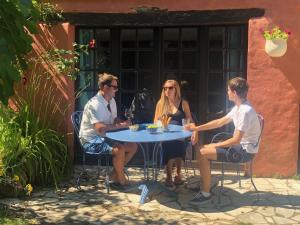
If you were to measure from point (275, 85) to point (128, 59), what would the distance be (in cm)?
224

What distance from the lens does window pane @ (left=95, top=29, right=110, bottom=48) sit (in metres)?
7.45

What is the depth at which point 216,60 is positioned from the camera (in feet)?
23.5

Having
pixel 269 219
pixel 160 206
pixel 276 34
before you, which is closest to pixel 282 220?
pixel 269 219

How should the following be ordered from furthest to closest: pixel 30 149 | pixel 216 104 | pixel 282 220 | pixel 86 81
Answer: pixel 86 81, pixel 216 104, pixel 30 149, pixel 282 220

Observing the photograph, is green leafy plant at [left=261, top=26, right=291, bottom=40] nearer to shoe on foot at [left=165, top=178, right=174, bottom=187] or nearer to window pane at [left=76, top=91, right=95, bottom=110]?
shoe on foot at [left=165, top=178, right=174, bottom=187]

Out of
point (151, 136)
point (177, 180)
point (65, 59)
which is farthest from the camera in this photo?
point (65, 59)

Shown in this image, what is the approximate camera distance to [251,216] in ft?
16.8

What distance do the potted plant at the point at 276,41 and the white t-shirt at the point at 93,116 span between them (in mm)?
2242

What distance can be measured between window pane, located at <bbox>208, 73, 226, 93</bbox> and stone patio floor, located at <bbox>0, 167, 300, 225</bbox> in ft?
4.91

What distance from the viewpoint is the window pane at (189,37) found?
7223 mm

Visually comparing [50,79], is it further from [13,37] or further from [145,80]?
[13,37]

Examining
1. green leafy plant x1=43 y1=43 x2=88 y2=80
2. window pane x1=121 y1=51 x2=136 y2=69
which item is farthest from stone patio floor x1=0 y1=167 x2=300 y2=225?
window pane x1=121 y1=51 x2=136 y2=69

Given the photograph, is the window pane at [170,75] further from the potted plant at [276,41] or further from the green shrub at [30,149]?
the green shrub at [30,149]

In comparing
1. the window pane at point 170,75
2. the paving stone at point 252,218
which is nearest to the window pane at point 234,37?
the window pane at point 170,75
